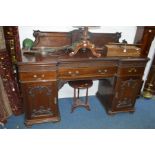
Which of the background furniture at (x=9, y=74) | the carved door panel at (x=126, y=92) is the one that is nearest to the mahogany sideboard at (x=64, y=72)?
the carved door panel at (x=126, y=92)

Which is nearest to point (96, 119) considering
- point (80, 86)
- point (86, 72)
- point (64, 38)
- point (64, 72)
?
point (80, 86)

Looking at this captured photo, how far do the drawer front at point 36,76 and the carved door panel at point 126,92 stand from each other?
902 millimetres

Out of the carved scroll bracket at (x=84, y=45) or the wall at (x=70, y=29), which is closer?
the carved scroll bracket at (x=84, y=45)

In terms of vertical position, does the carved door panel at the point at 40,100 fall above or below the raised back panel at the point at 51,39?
below

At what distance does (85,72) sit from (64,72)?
265 millimetres

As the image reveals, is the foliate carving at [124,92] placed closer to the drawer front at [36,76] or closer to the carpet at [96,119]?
the carpet at [96,119]

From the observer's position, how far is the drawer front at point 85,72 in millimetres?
1894

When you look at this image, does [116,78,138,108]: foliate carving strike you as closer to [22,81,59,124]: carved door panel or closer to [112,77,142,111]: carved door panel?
[112,77,142,111]: carved door panel

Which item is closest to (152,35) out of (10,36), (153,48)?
(153,48)

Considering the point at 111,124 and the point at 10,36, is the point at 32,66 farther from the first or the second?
the point at 111,124

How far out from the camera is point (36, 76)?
1.80 meters

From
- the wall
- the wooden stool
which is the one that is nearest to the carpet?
the wooden stool

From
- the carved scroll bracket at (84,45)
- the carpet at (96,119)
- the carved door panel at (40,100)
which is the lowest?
the carpet at (96,119)

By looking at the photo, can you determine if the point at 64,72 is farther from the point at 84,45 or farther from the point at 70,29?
the point at 70,29
